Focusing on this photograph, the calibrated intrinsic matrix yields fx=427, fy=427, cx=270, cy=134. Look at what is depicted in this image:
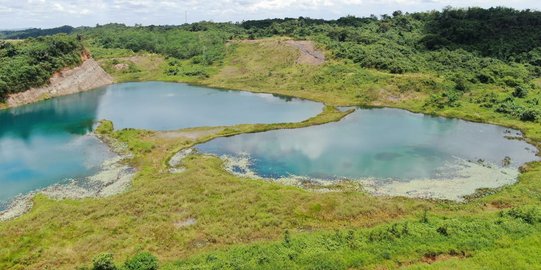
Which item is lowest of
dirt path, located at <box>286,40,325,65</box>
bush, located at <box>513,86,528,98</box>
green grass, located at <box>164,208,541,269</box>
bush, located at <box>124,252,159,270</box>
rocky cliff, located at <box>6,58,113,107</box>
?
bush, located at <box>124,252,159,270</box>

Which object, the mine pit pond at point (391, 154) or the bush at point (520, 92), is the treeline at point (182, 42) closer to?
the mine pit pond at point (391, 154)

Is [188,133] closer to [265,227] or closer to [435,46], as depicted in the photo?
[265,227]

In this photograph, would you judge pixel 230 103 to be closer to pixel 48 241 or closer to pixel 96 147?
pixel 96 147

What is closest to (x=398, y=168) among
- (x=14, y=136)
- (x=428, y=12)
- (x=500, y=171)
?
(x=500, y=171)

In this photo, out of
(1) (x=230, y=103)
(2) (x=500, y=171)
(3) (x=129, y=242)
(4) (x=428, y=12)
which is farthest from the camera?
(4) (x=428, y=12)

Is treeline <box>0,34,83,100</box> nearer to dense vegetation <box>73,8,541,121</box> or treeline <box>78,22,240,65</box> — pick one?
dense vegetation <box>73,8,541,121</box>

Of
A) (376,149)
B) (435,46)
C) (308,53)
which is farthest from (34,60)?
(435,46)

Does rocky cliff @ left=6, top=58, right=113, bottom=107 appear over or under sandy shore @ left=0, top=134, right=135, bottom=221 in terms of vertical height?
over

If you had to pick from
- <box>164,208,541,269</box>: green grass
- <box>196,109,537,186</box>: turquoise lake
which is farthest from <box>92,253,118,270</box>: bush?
<box>196,109,537,186</box>: turquoise lake
